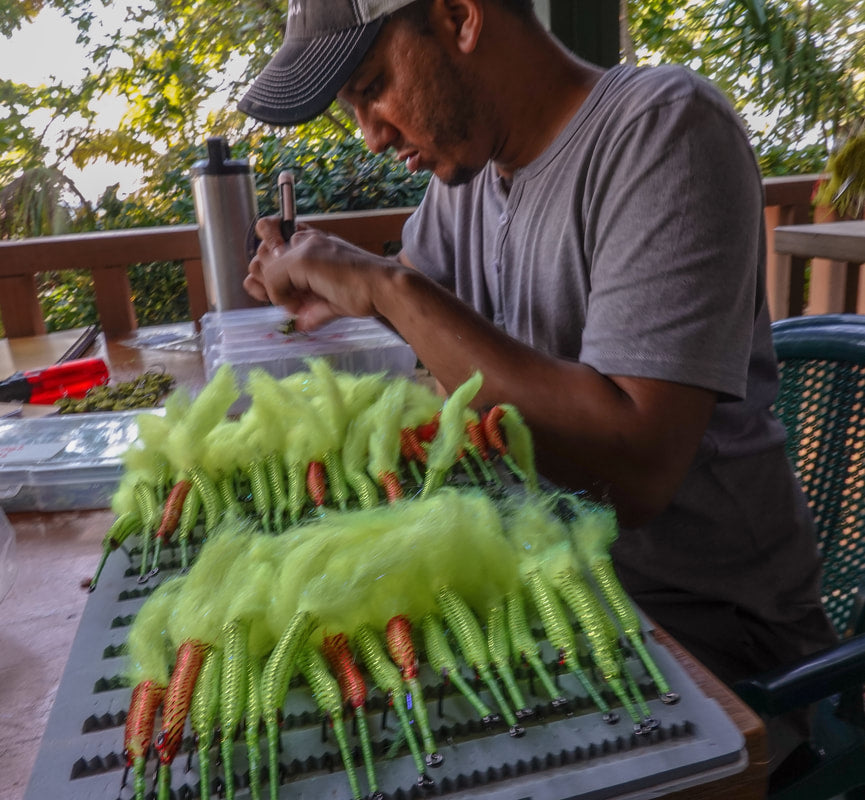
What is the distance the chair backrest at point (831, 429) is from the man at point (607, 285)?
0.10 metres

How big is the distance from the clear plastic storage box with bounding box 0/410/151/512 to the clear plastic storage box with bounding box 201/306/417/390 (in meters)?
0.28

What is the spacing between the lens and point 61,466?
934 millimetres

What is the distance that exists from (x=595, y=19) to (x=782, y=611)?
A: 1594 mm

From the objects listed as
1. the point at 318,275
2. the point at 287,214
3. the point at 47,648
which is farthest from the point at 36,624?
the point at 287,214

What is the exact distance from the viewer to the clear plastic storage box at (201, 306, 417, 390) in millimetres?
1300

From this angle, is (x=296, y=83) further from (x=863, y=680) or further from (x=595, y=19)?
(x=595, y=19)

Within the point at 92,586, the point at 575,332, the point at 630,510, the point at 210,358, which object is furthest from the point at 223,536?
the point at 210,358

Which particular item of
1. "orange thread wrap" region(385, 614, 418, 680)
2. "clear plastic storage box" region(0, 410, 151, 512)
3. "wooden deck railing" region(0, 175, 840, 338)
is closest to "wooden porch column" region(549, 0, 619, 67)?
"wooden deck railing" region(0, 175, 840, 338)

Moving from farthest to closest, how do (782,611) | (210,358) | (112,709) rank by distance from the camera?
1. (210,358)
2. (782,611)
3. (112,709)

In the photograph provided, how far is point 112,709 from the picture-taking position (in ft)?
1.47

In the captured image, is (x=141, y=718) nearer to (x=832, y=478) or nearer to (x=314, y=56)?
(x=314, y=56)

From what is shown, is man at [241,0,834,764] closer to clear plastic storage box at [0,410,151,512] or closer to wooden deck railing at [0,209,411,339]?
clear plastic storage box at [0,410,151,512]

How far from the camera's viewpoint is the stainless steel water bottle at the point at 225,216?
1837mm

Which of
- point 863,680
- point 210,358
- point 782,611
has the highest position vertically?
point 210,358
